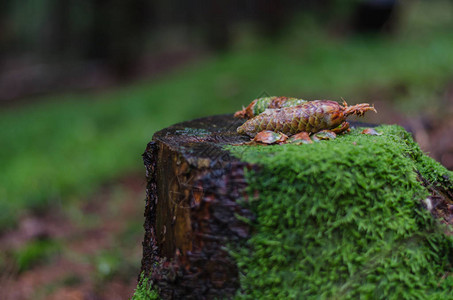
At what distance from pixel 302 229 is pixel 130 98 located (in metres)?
7.80

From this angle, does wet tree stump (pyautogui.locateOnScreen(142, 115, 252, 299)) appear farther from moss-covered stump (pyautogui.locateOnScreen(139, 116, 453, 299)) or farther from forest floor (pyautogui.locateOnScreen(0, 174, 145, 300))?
forest floor (pyautogui.locateOnScreen(0, 174, 145, 300))

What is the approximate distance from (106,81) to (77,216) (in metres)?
7.75

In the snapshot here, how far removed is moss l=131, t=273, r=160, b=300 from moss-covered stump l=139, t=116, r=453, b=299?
0.20 meters

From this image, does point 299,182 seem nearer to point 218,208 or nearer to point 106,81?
point 218,208

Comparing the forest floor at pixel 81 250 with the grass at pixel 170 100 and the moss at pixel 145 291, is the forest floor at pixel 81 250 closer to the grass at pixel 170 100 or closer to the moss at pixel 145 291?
the grass at pixel 170 100

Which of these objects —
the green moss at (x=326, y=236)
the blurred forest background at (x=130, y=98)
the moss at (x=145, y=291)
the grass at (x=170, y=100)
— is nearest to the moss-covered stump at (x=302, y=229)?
the green moss at (x=326, y=236)

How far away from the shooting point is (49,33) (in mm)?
Result: 18359

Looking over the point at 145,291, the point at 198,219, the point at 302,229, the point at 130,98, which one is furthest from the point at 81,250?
the point at 130,98

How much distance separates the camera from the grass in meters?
5.69

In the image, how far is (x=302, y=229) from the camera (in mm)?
1653

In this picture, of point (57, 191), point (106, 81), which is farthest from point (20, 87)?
point (57, 191)

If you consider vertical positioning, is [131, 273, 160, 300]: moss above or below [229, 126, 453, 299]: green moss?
below


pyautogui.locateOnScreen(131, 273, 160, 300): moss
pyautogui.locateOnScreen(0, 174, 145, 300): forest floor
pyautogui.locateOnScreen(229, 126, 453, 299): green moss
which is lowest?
pyautogui.locateOnScreen(0, 174, 145, 300): forest floor

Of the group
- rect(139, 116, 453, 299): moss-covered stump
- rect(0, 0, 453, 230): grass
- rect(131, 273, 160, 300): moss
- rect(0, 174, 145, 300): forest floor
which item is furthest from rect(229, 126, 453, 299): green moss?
rect(0, 0, 453, 230): grass
